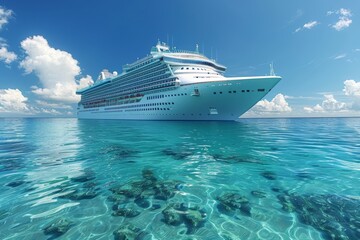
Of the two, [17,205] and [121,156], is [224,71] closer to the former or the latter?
[121,156]

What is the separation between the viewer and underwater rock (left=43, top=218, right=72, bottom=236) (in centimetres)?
344

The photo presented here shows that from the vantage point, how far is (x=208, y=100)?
110 ft

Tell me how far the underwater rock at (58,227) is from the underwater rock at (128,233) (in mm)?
1078

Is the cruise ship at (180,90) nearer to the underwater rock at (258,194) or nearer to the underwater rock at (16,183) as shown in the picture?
the underwater rock at (258,194)

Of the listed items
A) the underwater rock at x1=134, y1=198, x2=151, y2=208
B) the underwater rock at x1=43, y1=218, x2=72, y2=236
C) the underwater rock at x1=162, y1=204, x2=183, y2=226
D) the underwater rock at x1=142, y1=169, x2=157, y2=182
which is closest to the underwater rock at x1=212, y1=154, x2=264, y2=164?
the underwater rock at x1=142, y1=169, x2=157, y2=182

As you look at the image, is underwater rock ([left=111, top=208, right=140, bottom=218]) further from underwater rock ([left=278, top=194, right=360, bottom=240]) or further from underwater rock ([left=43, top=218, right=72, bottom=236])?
underwater rock ([left=278, top=194, right=360, bottom=240])

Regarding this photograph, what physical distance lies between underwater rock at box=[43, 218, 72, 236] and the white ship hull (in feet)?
97.9

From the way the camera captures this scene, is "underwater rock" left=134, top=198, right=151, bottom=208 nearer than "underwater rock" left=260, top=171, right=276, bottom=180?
Yes

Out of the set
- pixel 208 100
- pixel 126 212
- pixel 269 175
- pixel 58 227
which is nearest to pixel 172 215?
pixel 126 212

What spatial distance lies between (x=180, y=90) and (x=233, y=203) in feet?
107

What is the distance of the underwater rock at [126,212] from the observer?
3998 millimetres

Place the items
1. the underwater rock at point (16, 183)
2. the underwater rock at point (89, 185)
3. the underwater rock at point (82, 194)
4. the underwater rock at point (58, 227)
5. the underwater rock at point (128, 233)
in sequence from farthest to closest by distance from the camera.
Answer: the underwater rock at point (16, 183) < the underwater rock at point (89, 185) < the underwater rock at point (82, 194) < the underwater rock at point (58, 227) < the underwater rock at point (128, 233)

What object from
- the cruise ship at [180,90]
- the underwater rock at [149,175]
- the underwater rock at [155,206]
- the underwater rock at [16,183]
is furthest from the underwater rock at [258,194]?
the cruise ship at [180,90]

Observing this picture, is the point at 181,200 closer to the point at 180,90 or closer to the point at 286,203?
the point at 286,203
